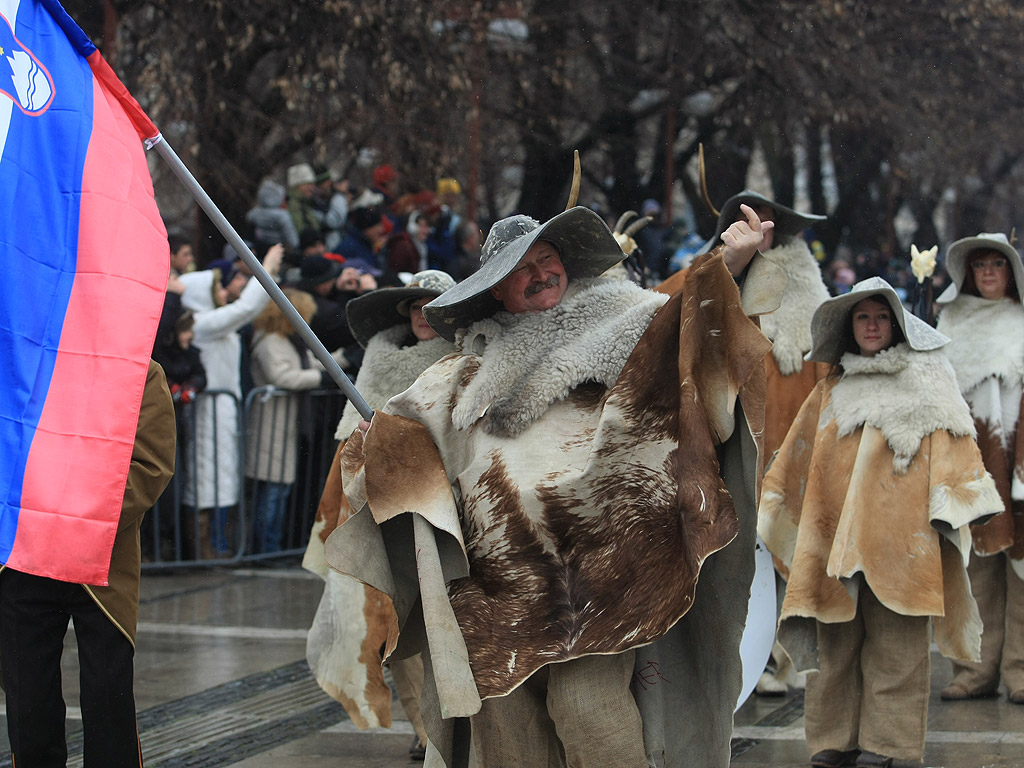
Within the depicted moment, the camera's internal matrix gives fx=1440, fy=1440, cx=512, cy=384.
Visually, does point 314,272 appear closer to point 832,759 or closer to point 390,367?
point 390,367

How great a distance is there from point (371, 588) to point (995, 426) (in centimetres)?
314

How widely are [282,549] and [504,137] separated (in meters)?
8.68

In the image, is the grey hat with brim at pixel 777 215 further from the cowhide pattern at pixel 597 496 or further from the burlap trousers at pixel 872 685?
the cowhide pattern at pixel 597 496

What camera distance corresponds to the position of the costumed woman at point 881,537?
18.8ft

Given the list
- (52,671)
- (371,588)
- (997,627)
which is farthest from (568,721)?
(997,627)

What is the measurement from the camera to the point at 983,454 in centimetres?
698

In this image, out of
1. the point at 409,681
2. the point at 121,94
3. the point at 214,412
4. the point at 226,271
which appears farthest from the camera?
the point at 226,271

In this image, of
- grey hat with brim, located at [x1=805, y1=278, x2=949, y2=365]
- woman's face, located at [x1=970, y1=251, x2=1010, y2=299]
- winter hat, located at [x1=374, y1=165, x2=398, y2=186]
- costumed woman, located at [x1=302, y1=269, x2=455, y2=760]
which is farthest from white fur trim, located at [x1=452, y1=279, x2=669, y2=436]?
winter hat, located at [x1=374, y1=165, x2=398, y2=186]

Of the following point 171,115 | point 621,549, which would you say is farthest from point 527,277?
point 171,115

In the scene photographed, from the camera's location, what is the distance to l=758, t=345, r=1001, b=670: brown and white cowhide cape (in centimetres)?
573

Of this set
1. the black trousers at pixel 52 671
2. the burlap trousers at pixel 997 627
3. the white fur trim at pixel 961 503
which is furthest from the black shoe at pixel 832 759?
the black trousers at pixel 52 671

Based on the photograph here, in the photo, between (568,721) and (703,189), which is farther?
(703,189)

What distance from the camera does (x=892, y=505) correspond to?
19.1ft

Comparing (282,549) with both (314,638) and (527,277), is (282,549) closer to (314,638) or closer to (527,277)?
(314,638)
